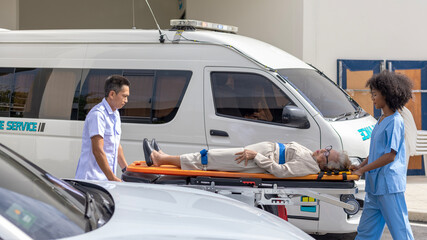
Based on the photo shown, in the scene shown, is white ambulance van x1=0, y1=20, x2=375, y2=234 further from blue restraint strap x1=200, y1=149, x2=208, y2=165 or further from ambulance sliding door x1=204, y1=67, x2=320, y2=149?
blue restraint strap x1=200, y1=149, x2=208, y2=165

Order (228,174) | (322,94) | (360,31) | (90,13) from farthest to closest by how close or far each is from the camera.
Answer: (90,13) → (360,31) → (322,94) → (228,174)

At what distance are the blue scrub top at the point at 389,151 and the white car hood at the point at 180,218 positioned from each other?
1.98 metres

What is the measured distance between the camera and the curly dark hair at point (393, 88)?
205 inches

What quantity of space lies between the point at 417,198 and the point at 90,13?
12629mm

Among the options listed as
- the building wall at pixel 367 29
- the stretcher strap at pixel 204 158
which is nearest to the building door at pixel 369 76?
the building wall at pixel 367 29

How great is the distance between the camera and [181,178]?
17.6ft

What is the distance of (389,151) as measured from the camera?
16.9ft

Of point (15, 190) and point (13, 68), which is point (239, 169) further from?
point (13, 68)

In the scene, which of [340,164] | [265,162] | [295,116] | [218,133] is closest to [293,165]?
[265,162]

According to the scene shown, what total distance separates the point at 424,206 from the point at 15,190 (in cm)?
683

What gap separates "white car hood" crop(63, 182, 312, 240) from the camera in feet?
8.98

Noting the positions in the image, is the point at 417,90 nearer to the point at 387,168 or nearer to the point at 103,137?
the point at 387,168

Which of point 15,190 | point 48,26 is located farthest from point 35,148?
point 48,26

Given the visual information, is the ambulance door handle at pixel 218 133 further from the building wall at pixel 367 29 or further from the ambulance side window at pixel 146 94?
the building wall at pixel 367 29
